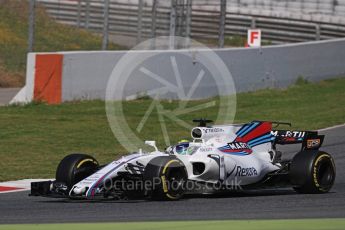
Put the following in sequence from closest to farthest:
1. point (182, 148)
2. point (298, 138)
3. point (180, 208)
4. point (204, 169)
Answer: point (180, 208) → point (204, 169) → point (182, 148) → point (298, 138)

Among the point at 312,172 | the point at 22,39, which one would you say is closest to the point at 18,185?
the point at 312,172

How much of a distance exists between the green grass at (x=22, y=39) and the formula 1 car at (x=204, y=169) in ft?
53.1

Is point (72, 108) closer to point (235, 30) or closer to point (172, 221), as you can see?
point (172, 221)

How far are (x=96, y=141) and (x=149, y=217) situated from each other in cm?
914

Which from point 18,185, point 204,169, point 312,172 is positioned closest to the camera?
point 204,169

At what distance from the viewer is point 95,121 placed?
22.0m

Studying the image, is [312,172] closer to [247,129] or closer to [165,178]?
[247,129]

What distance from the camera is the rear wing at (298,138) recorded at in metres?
13.5

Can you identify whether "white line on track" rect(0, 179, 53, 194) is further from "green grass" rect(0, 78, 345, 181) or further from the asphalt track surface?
the asphalt track surface

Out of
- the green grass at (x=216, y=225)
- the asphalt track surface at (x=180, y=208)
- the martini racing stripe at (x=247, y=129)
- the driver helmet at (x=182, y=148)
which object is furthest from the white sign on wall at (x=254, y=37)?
the green grass at (x=216, y=225)

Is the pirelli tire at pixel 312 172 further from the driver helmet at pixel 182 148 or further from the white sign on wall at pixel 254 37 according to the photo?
the white sign on wall at pixel 254 37

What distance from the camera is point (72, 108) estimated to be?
23.3m

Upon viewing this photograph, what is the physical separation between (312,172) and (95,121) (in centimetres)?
986

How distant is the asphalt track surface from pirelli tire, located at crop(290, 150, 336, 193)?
0.14 m
